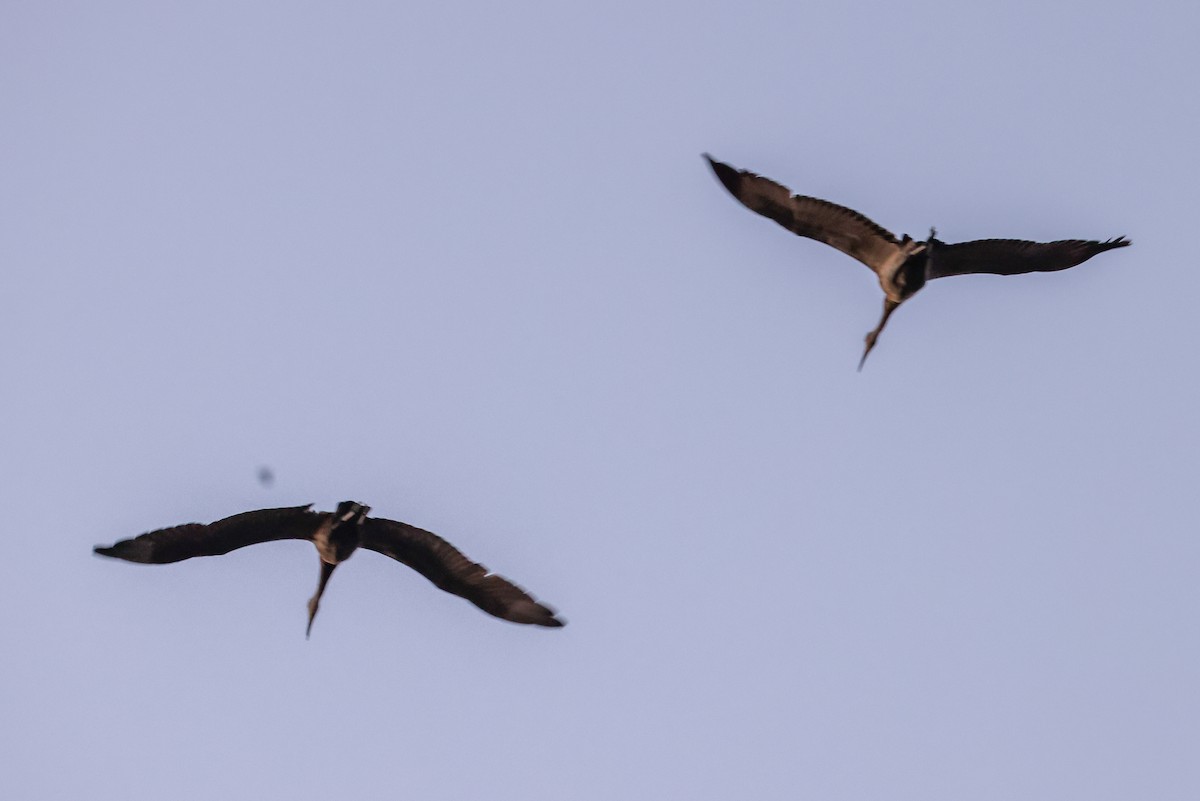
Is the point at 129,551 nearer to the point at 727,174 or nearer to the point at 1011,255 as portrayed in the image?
the point at 727,174

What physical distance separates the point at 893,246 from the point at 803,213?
1325 millimetres

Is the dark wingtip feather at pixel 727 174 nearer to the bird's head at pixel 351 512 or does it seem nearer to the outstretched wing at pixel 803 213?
the outstretched wing at pixel 803 213

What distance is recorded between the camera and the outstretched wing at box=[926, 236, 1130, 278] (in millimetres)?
23453

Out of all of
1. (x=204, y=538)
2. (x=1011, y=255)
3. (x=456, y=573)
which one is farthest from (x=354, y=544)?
(x=1011, y=255)

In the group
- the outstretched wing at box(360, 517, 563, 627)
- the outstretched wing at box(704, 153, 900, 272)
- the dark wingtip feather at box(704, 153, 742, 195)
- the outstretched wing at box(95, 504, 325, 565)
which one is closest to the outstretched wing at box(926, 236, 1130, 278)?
the outstretched wing at box(704, 153, 900, 272)

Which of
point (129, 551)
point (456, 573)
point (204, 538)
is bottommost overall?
point (129, 551)

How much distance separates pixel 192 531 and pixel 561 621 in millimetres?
4780

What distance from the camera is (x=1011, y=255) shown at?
23.6 meters

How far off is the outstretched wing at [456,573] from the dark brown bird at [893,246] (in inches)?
227

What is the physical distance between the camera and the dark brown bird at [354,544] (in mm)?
22812

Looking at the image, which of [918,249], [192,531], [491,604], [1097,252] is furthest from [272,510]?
[1097,252]

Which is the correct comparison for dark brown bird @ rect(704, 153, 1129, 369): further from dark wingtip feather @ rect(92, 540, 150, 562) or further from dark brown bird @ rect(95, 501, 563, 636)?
dark wingtip feather @ rect(92, 540, 150, 562)

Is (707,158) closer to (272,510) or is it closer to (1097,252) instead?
(1097,252)

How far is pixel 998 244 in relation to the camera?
23.5m
